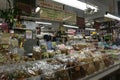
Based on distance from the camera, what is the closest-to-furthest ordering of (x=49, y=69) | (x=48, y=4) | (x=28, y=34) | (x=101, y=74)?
(x=49, y=69) < (x=101, y=74) < (x=48, y=4) < (x=28, y=34)

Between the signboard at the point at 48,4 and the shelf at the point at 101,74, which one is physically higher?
the signboard at the point at 48,4

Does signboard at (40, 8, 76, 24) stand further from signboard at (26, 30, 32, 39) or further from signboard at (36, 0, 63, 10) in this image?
signboard at (26, 30, 32, 39)

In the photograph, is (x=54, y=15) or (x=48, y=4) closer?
(x=48, y=4)

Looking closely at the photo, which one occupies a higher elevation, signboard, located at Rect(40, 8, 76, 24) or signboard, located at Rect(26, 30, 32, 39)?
signboard, located at Rect(40, 8, 76, 24)

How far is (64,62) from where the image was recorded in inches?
114

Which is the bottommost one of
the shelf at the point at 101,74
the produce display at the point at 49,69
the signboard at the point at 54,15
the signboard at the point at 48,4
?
the shelf at the point at 101,74

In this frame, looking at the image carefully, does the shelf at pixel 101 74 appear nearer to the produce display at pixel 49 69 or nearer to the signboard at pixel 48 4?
the produce display at pixel 49 69

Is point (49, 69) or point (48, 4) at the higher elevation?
point (48, 4)

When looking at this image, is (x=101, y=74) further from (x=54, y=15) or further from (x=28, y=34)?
(x=28, y=34)

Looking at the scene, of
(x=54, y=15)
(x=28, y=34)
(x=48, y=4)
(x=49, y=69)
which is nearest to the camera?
(x=49, y=69)

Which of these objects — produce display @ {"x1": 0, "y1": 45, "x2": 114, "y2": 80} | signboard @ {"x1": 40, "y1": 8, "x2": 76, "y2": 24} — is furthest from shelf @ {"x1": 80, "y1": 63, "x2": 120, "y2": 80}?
signboard @ {"x1": 40, "y1": 8, "x2": 76, "y2": 24}

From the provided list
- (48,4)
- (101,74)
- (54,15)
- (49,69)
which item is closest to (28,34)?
(54,15)

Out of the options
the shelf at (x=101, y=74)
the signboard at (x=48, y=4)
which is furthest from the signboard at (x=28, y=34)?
the shelf at (x=101, y=74)

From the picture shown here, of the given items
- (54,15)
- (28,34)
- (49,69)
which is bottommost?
(49,69)
